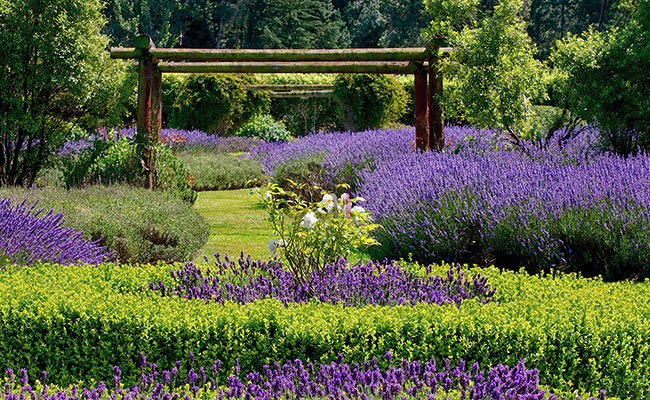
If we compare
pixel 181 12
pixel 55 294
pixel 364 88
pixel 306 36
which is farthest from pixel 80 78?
pixel 181 12

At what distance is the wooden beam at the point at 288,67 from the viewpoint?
9.28m

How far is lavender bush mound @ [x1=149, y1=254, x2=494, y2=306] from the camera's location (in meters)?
4.78

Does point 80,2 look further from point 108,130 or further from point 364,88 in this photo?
point 364,88

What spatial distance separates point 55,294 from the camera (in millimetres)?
4379

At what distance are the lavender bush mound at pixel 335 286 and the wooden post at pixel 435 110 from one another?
4.51 m

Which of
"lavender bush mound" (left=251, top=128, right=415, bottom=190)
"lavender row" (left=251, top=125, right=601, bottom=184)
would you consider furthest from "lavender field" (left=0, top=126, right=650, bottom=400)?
"lavender bush mound" (left=251, top=128, right=415, bottom=190)

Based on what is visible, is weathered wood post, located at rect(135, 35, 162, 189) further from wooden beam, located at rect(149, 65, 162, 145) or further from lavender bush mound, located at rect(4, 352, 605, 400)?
lavender bush mound, located at rect(4, 352, 605, 400)

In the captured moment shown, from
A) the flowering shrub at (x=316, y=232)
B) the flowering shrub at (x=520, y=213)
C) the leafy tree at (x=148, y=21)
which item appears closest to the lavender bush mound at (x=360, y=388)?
the flowering shrub at (x=316, y=232)

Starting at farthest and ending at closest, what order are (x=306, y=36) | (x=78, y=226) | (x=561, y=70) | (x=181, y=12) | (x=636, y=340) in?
(x=181, y=12)
(x=306, y=36)
(x=561, y=70)
(x=78, y=226)
(x=636, y=340)

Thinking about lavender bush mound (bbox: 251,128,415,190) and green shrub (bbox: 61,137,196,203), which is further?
lavender bush mound (bbox: 251,128,415,190)

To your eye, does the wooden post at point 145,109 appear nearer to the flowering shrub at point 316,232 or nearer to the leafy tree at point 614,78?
the flowering shrub at point 316,232

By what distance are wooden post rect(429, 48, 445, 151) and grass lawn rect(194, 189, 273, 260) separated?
241 centimetres

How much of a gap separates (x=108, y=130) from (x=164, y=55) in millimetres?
2007

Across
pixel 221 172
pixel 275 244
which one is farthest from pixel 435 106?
pixel 221 172
